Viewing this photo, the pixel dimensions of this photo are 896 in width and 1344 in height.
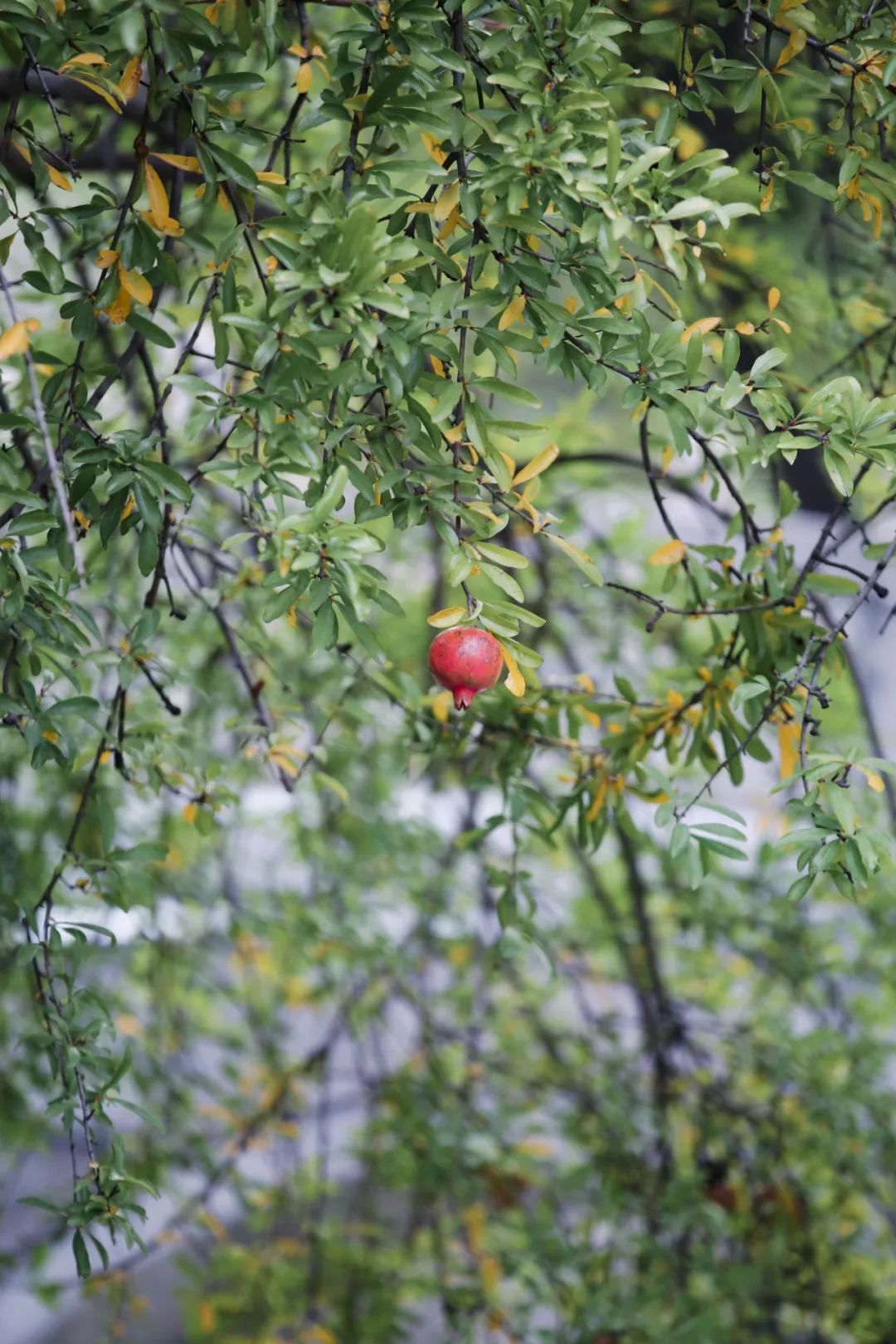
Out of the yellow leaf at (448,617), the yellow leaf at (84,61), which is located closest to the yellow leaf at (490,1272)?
the yellow leaf at (448,617)

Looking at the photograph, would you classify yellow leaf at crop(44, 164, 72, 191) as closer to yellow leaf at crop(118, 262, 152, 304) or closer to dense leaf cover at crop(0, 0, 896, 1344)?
dense leaf cover at crop(0, 0, 896, 1344)

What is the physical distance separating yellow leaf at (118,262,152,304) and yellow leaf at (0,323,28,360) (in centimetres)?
12

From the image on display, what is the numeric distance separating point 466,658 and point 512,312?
0.26 m

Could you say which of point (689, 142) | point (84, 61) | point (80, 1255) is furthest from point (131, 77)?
point (689, 142)

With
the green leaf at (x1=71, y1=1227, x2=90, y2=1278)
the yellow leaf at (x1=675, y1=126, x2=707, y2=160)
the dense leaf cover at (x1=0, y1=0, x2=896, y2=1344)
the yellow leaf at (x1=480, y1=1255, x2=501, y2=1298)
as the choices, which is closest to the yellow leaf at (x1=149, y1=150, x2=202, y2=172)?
the dense leaf cover at (x1=0, y1=0, x2=896, y2=1344)

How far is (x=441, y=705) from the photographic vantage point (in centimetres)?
121

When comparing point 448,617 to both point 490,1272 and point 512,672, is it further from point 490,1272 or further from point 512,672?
point 490,1272

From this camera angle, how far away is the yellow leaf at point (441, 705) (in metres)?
1.20

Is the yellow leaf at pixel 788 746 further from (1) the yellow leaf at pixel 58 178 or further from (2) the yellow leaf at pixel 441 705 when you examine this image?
(1) the yellow leaf at pixel 58 178

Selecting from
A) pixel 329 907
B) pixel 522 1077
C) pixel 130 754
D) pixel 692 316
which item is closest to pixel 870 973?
pixel 522 1077

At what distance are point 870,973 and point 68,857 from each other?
1786 millimetres

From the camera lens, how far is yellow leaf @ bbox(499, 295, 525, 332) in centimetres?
87

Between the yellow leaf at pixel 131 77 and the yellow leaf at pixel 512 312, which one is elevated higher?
the yellow leaf at pixel 131 77

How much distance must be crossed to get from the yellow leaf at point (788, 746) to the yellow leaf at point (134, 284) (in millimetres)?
641
